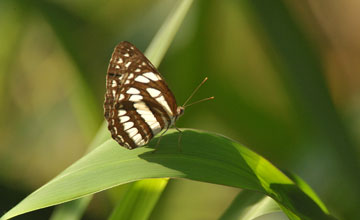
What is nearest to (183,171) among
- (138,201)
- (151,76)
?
(138,201)

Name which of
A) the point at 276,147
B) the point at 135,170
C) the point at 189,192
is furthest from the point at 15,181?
Result: the point at 135,170

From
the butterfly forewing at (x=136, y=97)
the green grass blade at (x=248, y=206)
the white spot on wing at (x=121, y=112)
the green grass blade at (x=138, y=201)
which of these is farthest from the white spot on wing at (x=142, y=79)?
the green grass blade at (x=248, y=206)

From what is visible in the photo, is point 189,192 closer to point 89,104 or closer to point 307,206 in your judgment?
point 89,104

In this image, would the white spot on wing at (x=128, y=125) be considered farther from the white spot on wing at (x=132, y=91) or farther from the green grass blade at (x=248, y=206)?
the green grass blade at (x=248, y=206)

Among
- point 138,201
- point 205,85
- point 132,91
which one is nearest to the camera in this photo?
point 138,201

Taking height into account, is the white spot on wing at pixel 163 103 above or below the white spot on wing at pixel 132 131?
above

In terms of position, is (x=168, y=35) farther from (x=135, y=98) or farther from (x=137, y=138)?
(x=137, y=138)

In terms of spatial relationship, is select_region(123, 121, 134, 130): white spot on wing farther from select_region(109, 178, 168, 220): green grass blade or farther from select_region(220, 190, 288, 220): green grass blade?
select_region(220, 190, 288, 220): green grass blade
